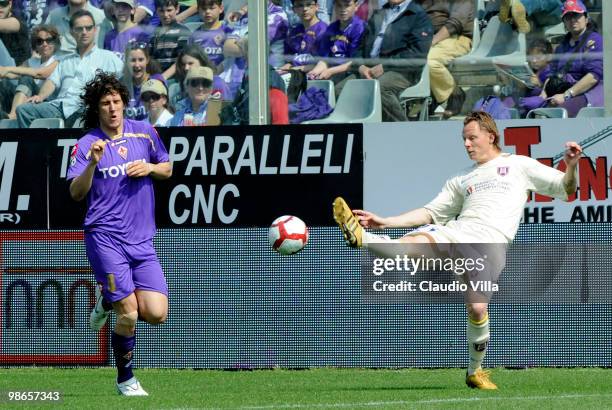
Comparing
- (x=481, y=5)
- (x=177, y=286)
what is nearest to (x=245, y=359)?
(x=177, y=286)

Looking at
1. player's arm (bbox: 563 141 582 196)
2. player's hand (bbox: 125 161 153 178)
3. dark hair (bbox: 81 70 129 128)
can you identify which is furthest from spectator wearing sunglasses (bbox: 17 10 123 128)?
player's arm (bbox: 563 141 582 196)

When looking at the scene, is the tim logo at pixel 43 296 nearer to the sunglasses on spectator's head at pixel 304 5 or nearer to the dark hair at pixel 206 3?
the dark hair at pixel 206 3

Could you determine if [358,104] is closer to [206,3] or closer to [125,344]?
[206,3]

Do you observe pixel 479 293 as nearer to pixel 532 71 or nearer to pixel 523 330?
pixel 523 330

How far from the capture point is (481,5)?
485 inches

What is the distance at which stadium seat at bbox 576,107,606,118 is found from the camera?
11406 millimetres

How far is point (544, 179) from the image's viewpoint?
29.3ft

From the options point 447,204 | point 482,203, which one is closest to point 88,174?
point 447,204

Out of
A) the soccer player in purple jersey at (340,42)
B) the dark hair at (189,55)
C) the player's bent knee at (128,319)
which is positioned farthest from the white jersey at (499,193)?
the dark hair at (189,55)

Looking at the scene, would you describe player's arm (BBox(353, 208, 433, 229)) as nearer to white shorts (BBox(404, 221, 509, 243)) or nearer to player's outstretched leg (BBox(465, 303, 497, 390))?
white shorts (BBox(404, 221, 509, 243))

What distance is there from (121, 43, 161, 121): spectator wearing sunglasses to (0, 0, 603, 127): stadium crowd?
0.01 metres

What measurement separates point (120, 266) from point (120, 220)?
0.35 metres

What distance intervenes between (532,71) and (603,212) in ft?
5.50

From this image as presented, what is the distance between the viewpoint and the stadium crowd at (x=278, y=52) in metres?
11.8
